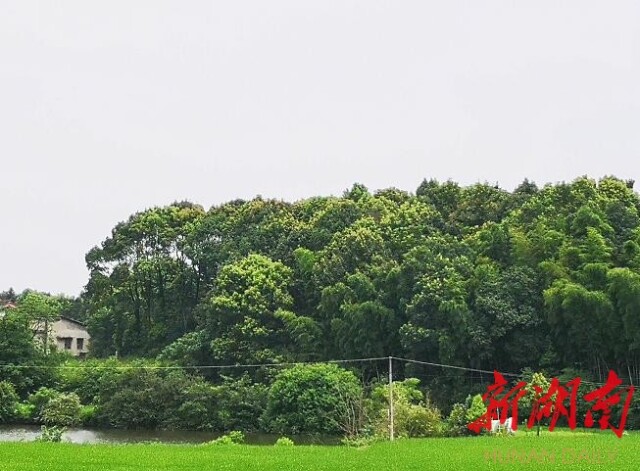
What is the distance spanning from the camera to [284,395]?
29.8 meters

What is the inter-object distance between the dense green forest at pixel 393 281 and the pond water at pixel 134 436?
5195mm

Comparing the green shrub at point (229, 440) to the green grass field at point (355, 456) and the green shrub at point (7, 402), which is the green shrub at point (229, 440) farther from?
the green shrub at point (7, 402)

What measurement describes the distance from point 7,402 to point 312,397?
14.3 metres

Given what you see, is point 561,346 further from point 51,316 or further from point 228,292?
point 51,316

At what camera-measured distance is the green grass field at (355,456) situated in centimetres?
1597

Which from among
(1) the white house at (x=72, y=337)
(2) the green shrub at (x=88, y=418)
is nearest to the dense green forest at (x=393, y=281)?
(2) the green shrub at (x=88, y=418)

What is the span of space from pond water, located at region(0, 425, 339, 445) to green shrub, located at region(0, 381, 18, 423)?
1.91 feet

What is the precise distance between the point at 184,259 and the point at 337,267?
12.4 m

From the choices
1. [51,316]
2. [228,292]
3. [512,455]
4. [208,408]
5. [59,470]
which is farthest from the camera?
[51,316]

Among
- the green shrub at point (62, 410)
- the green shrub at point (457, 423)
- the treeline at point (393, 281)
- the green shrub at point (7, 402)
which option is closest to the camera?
the green shrub at point (457, 423)

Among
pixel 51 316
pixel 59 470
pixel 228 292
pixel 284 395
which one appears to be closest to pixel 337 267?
pixel 228 292

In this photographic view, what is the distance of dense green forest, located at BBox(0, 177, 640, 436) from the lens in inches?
1143

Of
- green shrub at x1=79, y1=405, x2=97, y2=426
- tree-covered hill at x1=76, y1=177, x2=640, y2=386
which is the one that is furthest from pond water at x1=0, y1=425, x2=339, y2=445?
tree-covered hill at x1=76, y1=177, x2=640, y2=386

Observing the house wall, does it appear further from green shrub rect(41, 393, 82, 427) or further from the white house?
green shrub rect(41, 393, 82, 427)
